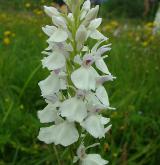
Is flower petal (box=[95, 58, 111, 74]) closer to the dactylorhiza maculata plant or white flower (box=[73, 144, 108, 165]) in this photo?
the dactylorhiza maculata plant

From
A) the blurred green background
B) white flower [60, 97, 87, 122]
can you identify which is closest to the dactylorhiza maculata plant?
white flower [60, 97, 87, 122]

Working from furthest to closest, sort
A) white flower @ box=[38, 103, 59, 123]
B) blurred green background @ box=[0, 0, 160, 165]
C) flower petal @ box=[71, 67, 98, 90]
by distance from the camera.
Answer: blurred green background @ box=[0, 0, 160, 165]
white flower @ box=[38, 103, 59, 123]
flower petal @ box=[71, 67, 98, 90]

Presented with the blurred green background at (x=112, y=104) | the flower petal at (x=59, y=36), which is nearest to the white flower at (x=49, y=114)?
the flower petal at (x=59, y=36)

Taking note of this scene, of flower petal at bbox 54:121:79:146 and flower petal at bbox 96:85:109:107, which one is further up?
flower petal at bbox 96:85:109:107

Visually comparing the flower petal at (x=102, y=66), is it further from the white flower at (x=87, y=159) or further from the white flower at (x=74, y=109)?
the white flower at (x=87, y=159)


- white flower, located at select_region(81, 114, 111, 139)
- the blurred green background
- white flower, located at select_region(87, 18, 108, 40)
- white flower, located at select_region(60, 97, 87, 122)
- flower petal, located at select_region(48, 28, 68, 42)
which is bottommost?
the blurred green background

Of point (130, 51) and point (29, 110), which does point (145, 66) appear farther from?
point (29, 110)

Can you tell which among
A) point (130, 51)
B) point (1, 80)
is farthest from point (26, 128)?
point (130, 51)

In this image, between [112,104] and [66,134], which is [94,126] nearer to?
[66,134]
